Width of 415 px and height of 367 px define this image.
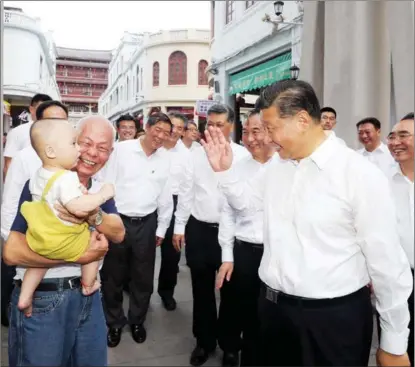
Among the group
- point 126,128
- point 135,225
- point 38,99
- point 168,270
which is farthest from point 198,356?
point 126,128

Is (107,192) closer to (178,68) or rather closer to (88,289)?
(88,289)

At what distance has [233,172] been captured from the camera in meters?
2.19

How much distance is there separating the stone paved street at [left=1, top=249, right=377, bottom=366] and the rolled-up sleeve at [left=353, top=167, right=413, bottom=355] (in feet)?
5.56

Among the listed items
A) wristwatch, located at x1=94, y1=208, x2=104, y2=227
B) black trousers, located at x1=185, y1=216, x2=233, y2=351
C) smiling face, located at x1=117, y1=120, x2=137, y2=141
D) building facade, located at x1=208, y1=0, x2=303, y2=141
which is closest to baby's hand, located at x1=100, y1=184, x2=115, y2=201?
wristwatch, located at x1=94, y1=208, x2=104, y2=227

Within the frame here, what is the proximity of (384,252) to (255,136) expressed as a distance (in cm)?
134

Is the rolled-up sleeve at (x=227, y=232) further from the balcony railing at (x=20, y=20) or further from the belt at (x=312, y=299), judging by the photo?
the balcony railing at (x=20, y=20)

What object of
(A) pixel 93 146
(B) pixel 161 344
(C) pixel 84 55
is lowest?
(B) pixel 161 344

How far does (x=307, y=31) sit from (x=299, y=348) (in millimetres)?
3766

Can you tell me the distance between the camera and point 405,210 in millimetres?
2414

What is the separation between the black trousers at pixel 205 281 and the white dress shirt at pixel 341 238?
1.41 m

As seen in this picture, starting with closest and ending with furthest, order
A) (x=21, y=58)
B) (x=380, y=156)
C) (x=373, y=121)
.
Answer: (x=373, y=121) < (x=380, y=156) < (x=21, y=58)

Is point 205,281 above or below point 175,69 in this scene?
below

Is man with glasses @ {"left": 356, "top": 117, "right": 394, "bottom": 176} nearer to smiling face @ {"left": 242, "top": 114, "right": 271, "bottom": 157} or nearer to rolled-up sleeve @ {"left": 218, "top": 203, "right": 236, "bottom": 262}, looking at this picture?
smiling face @ {"left": 242, "top": 114, "right": 271, "bottom": 157}

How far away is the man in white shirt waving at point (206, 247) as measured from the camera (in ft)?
10.0
